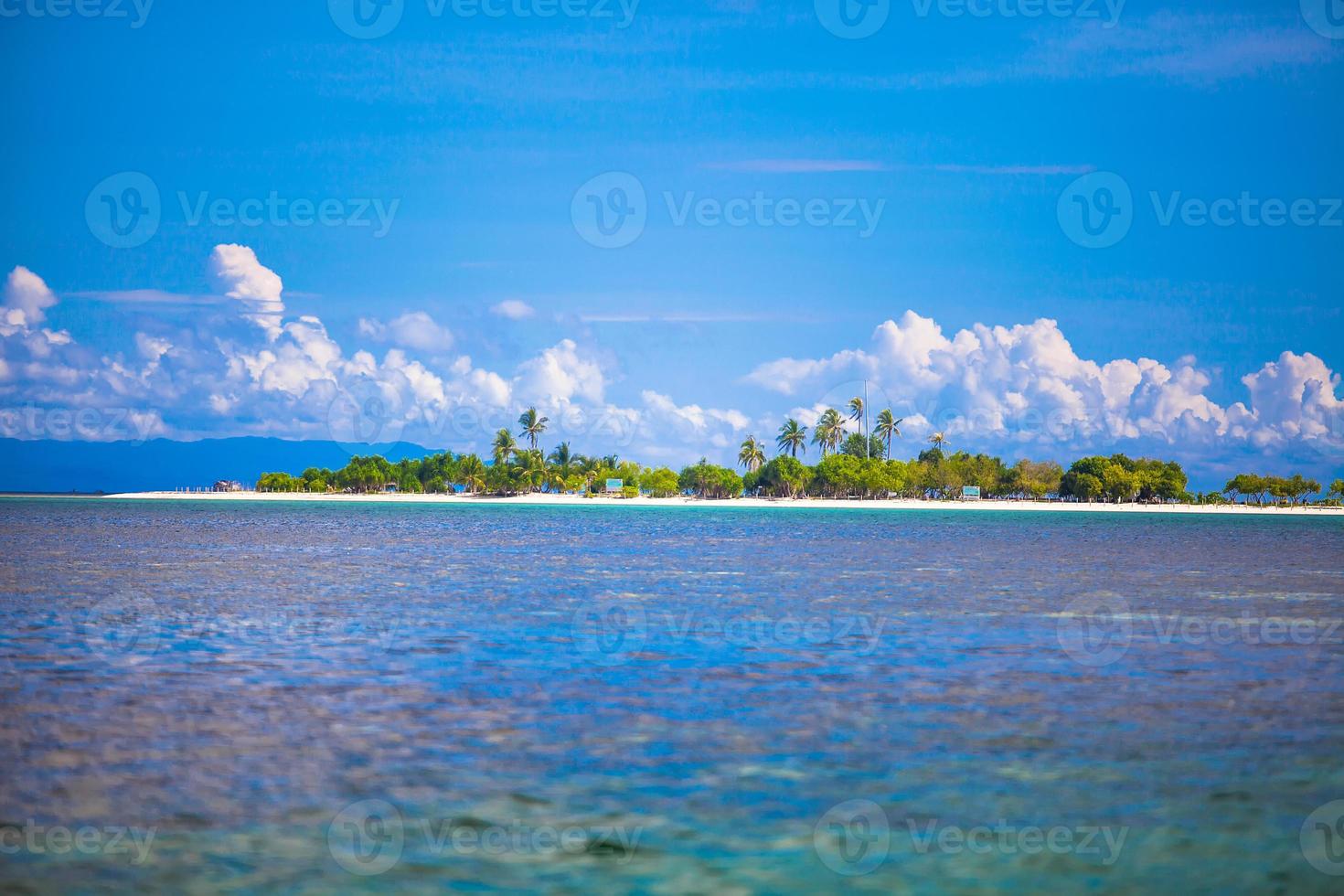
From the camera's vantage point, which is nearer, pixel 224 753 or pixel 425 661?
pixel 224 753

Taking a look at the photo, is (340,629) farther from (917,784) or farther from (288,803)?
(917,784)

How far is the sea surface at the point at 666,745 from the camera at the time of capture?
10891mm

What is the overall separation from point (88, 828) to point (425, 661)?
1043 cm

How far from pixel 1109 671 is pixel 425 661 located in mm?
12848

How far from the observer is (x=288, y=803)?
41.0ft

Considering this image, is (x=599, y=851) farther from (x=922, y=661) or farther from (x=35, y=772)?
(x=922, y=661)

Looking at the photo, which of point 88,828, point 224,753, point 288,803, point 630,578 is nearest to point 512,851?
point 288,803

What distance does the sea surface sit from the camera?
1089cm

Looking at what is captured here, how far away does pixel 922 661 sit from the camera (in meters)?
22.5

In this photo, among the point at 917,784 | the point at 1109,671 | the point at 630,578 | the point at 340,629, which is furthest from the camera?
the point at 630,578

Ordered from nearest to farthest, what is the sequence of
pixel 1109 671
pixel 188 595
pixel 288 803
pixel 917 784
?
pixel 288 803 < pixel 917 784 < pixel 1109 671 < pixel 188 595

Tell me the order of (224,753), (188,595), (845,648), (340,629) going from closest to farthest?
(224,753) < (845,648) < (340,629) < (188,595)

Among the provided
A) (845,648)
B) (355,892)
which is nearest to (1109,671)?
(845,648)

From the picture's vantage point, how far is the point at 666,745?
1523cm
